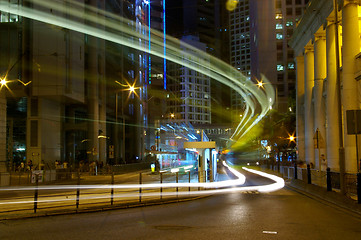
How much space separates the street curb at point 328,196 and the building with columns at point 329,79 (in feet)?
4.34

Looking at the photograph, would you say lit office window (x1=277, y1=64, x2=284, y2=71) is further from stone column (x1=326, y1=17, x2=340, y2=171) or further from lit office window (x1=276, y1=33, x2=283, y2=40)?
stone column (x1=326, y1=17, x2=340, y2=171)

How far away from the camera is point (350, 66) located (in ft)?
97.9

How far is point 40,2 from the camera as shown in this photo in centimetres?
4412

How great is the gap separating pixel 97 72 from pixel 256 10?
6475 cm

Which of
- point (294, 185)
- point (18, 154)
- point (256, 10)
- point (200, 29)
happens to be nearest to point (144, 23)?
point (256, 10)

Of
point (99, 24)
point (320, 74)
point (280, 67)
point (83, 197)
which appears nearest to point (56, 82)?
point (99, 24)

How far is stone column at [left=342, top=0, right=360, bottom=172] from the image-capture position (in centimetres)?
2964

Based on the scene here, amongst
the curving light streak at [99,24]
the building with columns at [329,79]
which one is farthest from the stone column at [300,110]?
the curving light streak at [99,24]

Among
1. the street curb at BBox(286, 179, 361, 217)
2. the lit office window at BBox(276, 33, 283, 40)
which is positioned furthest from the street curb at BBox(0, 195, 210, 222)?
the lit office window at BBox(276, 33, 283, 40)

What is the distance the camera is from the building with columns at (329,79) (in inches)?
1073

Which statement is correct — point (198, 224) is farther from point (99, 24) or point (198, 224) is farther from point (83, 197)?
point (99, 24)

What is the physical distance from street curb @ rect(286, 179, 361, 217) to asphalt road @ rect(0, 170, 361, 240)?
16.1 inches

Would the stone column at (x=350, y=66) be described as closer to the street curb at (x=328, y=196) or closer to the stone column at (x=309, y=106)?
the street curb at (x=328, y=196)

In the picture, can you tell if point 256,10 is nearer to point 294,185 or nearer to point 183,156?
point 183,156
